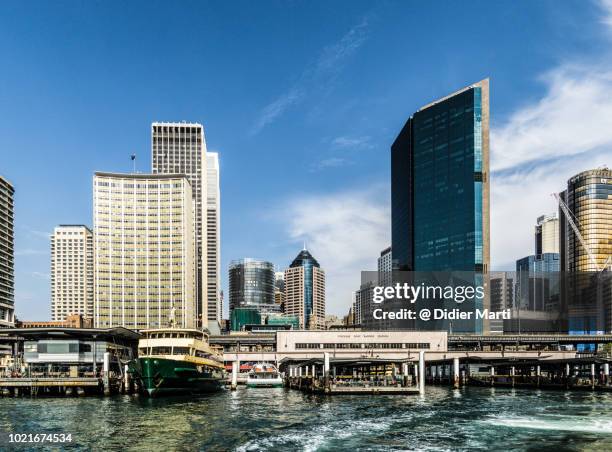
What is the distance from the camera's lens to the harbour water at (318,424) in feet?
155

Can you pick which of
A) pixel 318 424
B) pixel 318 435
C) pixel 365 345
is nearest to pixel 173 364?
pixel 318 424

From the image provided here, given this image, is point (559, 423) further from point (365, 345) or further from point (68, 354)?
point (365, 345)

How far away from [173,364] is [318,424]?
1698 inches

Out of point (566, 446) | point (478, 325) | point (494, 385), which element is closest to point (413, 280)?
point (478, 325)

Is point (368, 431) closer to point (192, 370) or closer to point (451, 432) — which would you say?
point (451, 432)

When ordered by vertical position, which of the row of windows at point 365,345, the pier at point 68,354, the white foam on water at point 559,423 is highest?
the white foam on water at point 559,423

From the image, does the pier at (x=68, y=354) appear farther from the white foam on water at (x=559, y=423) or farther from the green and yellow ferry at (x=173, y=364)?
the white foam on water at (x=559, y=423)

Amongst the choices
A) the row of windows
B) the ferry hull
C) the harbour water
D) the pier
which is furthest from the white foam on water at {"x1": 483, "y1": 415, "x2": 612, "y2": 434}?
the row of windows

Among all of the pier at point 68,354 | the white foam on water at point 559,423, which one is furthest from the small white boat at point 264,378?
the white foam on water at point 559,423

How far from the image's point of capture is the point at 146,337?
117m

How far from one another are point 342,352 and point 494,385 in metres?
46.4

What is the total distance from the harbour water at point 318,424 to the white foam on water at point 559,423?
88 millimetres

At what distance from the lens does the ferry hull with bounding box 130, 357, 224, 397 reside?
92.1 meters

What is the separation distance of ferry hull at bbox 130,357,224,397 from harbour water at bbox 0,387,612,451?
6200 mm
